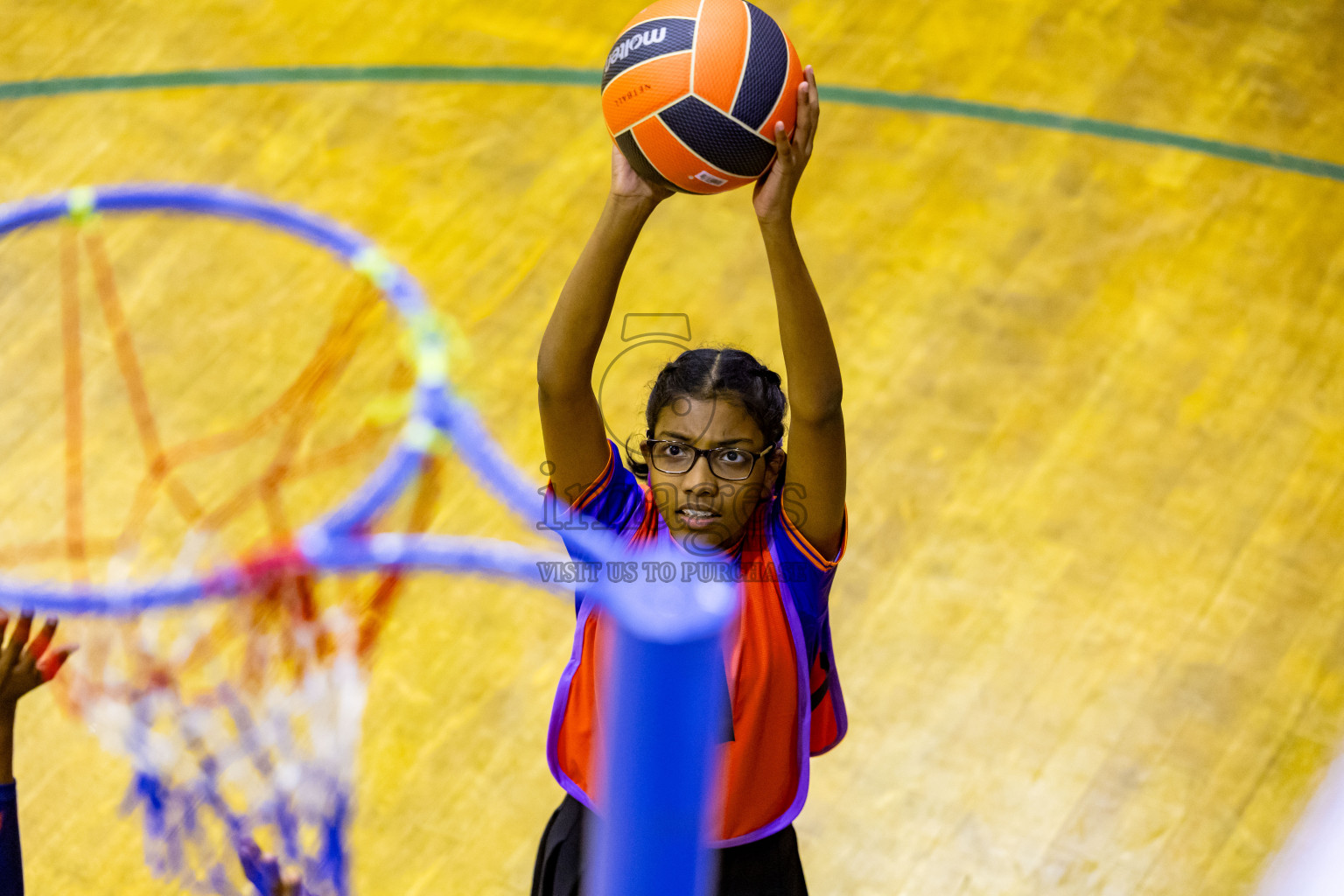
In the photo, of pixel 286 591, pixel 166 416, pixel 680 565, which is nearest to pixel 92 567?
pixel 166 416

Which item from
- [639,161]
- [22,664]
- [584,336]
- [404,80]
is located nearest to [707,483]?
[584,336]

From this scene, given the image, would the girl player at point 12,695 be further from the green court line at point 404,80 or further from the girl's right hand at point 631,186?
the green court line at point 404,80

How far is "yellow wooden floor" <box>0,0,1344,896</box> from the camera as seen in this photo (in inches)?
117

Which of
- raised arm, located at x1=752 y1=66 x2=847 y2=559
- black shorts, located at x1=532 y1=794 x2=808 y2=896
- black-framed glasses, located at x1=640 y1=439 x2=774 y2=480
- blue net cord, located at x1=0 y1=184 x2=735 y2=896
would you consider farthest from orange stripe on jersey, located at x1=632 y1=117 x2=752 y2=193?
black shorts, located at x1=532 y1=794 x2=808 y2=896

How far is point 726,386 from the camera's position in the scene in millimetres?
1812

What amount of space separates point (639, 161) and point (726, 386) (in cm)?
32

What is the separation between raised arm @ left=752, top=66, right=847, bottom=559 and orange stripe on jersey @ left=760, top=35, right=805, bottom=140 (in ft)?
0.45

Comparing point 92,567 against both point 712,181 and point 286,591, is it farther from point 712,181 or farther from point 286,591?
A: point 712,181

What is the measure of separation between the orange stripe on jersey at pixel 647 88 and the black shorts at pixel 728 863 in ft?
3.04

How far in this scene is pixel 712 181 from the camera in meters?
1.89

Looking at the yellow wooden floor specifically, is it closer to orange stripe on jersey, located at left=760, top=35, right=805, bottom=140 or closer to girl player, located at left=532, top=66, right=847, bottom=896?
girl player, located at left=532, top=66, right=847, bottom=896

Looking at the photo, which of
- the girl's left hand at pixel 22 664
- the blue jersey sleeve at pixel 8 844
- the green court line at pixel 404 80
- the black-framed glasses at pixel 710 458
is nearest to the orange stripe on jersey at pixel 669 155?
the black-framed glasses at pixel 710 458

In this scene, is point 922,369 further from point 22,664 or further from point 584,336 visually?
point 22,664

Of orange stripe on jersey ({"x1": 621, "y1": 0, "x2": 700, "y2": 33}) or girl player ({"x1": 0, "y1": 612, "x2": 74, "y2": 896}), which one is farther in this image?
orange stripe on jersey ({"x1": 621, "y1": 0, "x2": 700, "y2": 33})
